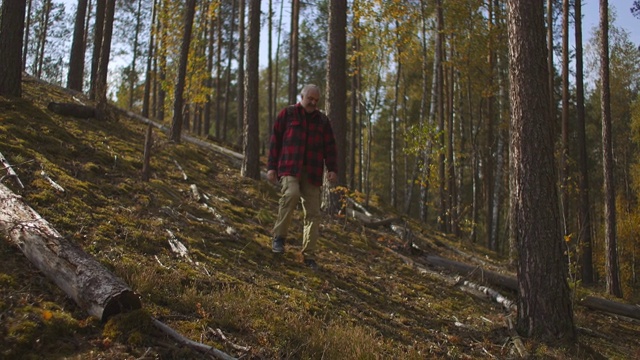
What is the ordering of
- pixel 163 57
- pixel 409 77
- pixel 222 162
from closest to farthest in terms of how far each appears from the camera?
pixel 222 162
pixel 163 57
pixel 409 77

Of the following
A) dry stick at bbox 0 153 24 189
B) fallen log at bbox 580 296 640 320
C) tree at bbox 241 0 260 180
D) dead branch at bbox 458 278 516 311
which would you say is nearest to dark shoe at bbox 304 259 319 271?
dead branch at bbox 458 278 516 311

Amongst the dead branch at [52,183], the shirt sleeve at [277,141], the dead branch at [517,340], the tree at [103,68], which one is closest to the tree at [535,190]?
the dead branch at [517,340]

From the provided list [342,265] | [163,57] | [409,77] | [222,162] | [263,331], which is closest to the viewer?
[263,331]

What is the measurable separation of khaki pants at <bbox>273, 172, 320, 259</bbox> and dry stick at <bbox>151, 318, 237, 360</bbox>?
9.61 feet

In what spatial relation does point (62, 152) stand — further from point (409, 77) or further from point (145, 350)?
point (409, 77)

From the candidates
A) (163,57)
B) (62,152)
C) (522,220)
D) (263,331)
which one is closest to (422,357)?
(263,331)

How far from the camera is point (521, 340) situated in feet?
15.8

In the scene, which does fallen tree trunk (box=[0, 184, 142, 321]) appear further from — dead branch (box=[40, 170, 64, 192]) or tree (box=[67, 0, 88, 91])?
tree (box=[67, 0, 88, 91])

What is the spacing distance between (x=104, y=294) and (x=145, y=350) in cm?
47

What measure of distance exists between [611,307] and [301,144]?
557cm

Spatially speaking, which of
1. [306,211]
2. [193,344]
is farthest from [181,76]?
[193,344]

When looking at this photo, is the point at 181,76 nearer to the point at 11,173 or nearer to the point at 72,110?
the point at 72,110

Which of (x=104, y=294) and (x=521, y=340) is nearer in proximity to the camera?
(x=104, y=294)

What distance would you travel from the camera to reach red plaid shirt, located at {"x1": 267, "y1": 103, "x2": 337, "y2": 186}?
5898 mm
